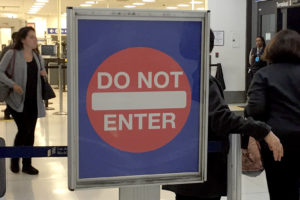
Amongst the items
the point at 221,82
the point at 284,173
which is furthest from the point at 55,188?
the point at 221,82

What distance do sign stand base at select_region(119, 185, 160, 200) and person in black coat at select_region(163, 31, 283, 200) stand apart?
8.5 inches

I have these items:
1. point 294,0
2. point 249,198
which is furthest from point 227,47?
point 249,198

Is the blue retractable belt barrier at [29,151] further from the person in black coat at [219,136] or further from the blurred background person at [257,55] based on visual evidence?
the blurred background person at [257,55]

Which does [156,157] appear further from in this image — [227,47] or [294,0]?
[227,47]

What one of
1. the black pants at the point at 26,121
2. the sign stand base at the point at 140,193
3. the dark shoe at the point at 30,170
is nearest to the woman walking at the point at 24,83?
the black pants at the point at 26,121

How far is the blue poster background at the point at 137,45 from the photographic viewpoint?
1.79 metres

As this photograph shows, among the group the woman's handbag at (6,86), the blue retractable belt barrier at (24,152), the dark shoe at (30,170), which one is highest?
the woman's handbag at (6,86)

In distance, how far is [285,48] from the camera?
2.66 meters

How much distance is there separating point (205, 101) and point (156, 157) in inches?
11.8

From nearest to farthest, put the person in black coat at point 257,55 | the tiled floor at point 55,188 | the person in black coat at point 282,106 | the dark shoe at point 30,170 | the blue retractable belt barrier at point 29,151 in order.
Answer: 1. the blue retractable belt barrier at point 29,151
2. the person in black coat at point 282,106
3. the tiled floor at point 55,188
4. the dark shoe at point 30,170
5. the person in black coat at point 257,55

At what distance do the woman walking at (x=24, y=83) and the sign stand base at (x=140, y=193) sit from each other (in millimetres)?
2761

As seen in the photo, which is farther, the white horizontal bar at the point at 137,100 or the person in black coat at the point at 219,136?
the person in black coat at the point at 219,136

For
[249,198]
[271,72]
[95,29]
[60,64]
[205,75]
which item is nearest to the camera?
[95,29]

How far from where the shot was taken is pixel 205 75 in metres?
1.92
